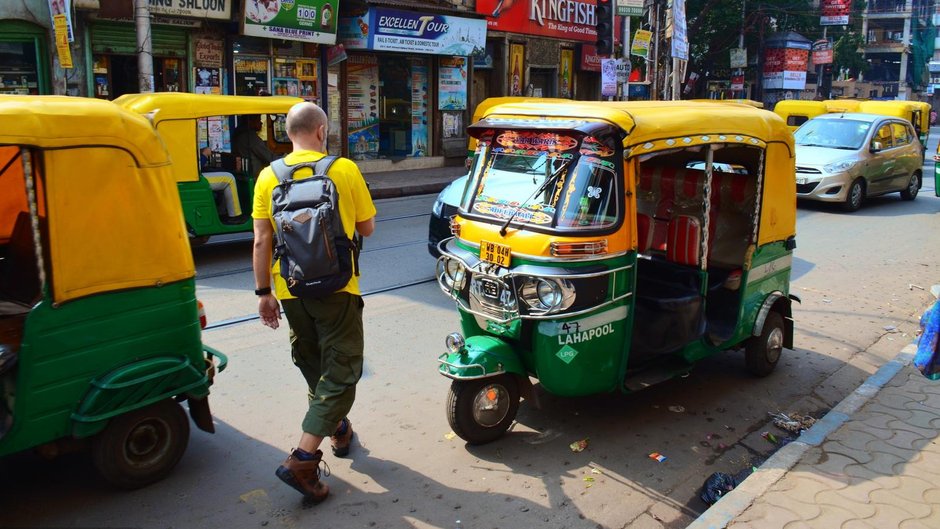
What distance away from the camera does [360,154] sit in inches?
775

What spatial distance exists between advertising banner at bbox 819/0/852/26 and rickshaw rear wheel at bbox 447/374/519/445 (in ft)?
121

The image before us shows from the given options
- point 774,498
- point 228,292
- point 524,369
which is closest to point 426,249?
point 228,292

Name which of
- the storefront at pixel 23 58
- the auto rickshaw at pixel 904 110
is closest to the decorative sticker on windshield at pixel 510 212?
the storefront at pixel 23 58

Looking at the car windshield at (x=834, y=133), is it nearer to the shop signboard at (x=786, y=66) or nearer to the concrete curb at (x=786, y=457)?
the concrete curb at (x=786, y=457)

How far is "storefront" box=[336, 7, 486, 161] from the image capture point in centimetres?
1884

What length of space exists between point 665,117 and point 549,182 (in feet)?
2.71

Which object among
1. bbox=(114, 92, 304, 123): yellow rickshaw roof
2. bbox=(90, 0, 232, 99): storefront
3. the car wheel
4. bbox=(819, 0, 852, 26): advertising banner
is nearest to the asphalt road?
bbox=(114, 92, 304, 123): yellow rickshaw roof

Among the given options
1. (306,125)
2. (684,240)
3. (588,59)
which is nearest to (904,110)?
(588,59)

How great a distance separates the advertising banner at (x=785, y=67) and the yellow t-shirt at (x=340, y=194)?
36369 millimetres

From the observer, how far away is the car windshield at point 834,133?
607 inches

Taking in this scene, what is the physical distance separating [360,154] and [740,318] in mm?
15143

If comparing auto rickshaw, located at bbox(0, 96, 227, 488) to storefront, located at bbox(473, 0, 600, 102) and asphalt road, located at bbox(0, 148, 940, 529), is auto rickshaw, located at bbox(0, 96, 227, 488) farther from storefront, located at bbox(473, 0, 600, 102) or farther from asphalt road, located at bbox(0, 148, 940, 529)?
storefront, located at bbox(473, 0, 600, 102)

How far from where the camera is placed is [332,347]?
392cm

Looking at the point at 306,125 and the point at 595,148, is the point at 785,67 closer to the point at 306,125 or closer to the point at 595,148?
the point at 595,148
